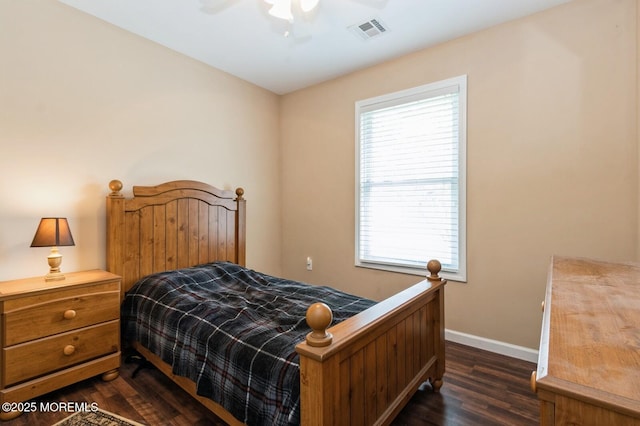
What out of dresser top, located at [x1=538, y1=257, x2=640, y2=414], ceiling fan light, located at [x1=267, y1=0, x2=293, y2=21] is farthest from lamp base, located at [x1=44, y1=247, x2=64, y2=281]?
dresser top, located at [x1=538, y1=257, x2=640, y2=414]

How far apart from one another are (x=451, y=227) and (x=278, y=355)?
201 centimetres

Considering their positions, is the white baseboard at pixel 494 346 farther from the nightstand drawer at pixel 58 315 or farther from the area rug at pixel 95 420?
the nightstand drawer at pixel 58 315

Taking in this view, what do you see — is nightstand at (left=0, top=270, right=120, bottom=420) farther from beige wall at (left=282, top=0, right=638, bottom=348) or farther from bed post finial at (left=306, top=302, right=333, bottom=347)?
beige wall at (left=282, top=0, right=638, bottom=348)

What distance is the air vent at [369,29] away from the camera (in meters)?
2.55

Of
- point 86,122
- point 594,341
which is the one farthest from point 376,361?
point 86,122

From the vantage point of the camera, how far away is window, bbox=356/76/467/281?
9.19 ft

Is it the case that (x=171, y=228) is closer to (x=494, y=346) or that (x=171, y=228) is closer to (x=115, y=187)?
(x=115, y=187)

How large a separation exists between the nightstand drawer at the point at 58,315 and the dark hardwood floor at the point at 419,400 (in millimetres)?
431

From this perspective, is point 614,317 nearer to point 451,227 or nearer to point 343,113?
point 451,227

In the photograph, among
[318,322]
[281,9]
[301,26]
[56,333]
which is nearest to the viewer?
[318,322]

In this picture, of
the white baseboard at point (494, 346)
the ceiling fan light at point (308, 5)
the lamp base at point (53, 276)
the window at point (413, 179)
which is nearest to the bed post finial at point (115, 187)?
the lamp base at point (53, 276)

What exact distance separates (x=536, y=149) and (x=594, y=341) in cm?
206

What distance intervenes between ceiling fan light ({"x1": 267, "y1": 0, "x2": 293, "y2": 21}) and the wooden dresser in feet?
7.35

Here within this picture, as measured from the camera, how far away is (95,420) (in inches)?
69.7
